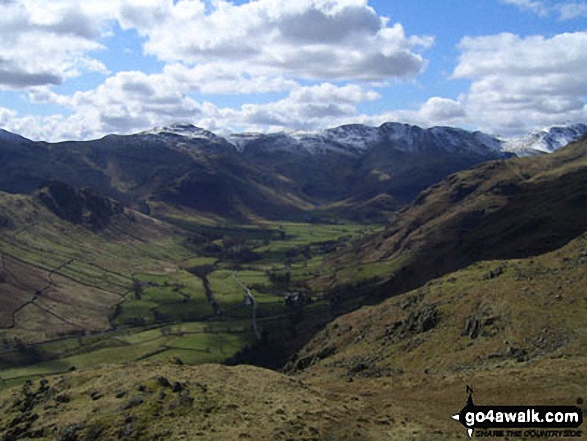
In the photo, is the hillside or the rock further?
the rock

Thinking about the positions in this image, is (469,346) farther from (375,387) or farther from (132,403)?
(132,403)

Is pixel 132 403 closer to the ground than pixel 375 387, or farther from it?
farther from it

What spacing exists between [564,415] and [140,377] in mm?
53543

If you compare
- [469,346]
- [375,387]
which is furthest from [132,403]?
[469,346]

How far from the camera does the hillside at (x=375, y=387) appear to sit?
52188 mm

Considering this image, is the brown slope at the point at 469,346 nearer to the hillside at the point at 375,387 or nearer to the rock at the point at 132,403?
the hillside at the point at 375,387

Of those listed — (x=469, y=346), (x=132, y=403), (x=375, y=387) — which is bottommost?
(x=469, y=346)

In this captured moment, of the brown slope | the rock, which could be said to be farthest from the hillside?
the brown slope

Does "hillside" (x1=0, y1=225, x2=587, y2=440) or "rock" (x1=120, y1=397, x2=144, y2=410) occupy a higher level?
"rock" (x1=120, y1=397, x2=144, y2=410)

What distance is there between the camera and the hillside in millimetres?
52188

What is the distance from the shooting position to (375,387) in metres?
67.6

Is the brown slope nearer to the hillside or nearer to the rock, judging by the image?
the hillside

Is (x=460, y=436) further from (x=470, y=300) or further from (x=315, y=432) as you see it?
(x=470, y=300)

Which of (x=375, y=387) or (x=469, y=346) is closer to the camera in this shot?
(x=375, y=387)
